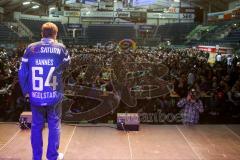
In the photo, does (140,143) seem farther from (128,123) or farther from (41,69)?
(41,69)

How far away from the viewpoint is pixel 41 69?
14.2 feet

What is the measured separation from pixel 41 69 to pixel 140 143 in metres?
2.41

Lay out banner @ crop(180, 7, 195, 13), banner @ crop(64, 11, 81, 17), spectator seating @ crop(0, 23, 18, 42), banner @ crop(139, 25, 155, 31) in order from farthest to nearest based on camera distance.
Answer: banner @ crop(139, 25, 155, 31) < spectator seating @ crop(0, 23, 18, 42) < banner @ crop(64, 11, 81, 17) < banner @ crop(180, 7, 195, 13)

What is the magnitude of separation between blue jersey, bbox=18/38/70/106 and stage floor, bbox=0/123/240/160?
1.22 metres

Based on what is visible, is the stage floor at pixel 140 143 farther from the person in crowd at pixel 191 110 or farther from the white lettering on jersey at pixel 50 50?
the white lettering on jersey at pixel 50 50

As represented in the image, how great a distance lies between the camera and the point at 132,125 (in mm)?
7012

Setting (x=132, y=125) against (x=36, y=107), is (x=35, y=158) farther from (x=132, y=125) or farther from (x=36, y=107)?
(x=132, y=125)

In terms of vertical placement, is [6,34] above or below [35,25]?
below

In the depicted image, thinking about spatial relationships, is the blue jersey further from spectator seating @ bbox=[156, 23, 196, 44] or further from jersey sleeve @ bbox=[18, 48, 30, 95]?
spectator seating @ bbox=[156, 23, 196, 44]

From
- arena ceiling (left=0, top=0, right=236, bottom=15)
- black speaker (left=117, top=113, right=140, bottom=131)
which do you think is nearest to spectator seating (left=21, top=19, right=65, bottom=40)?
arena ceiling (left=0, top=0, right=236, bottom=15)

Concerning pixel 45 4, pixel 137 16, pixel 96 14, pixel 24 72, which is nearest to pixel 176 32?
pixel 96 14

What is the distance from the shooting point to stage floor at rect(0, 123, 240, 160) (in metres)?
5.46

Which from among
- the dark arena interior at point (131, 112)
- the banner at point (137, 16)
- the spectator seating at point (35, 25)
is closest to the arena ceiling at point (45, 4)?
the spectator seating at point (35, 25)

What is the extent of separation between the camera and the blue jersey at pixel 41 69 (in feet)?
14.2
